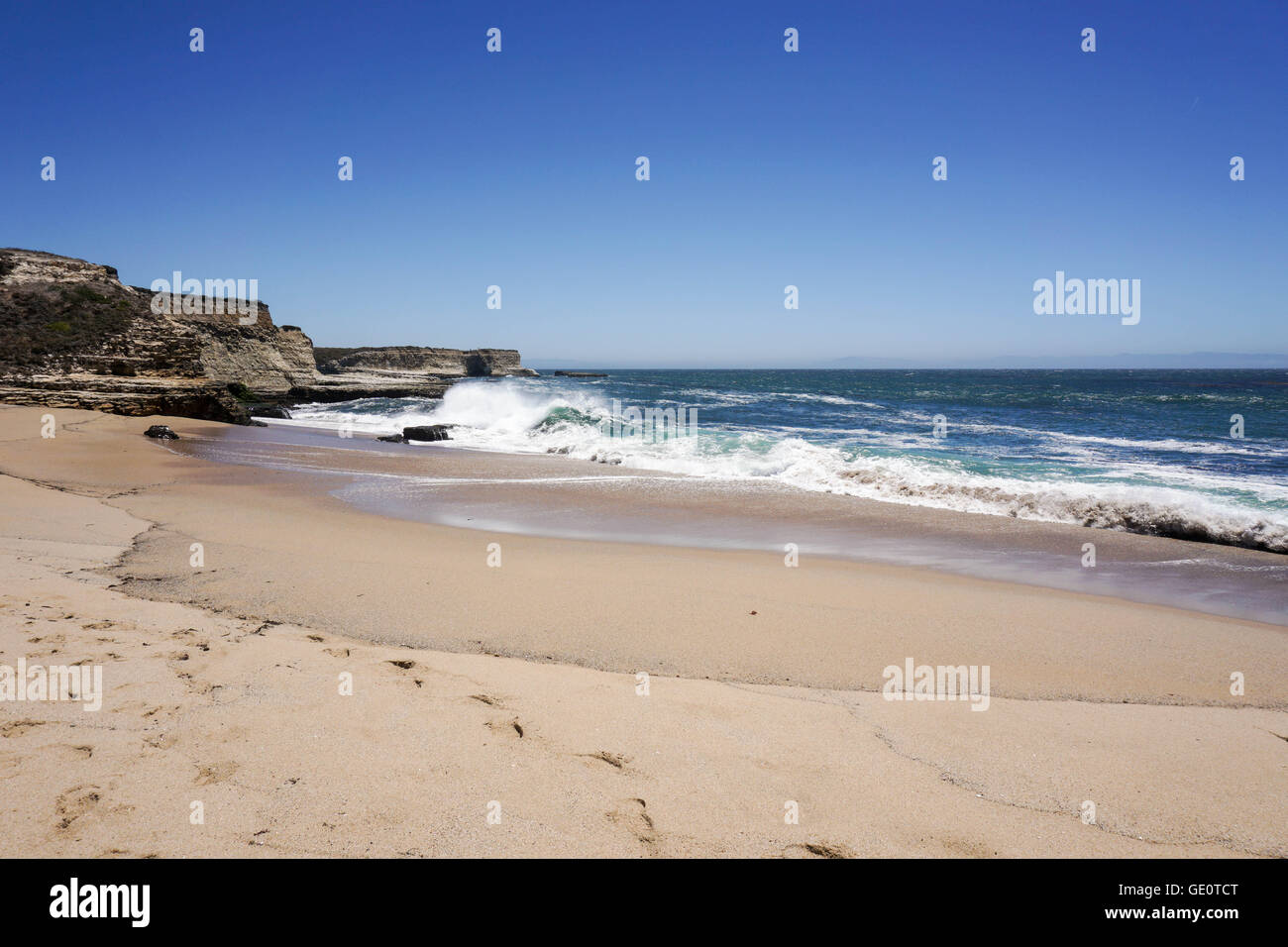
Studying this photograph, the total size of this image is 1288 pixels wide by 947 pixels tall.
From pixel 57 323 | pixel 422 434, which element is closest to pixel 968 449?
pixel 422 434

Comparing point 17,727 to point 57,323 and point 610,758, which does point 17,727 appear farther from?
point 57,323

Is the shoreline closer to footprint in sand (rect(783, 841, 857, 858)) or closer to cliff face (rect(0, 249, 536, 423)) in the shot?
footprint in sand (rect(783, 841, 857, 858))

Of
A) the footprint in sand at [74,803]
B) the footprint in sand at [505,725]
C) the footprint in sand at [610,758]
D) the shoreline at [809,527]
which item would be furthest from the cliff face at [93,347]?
the footprint in sand at [610,758]

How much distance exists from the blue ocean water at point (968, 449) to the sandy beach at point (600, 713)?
4.16 m

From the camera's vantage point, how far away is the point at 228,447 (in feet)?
47.4

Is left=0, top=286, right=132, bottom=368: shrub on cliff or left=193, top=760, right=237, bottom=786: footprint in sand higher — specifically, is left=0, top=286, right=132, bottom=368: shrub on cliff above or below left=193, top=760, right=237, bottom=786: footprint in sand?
above

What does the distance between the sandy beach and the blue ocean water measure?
416cm

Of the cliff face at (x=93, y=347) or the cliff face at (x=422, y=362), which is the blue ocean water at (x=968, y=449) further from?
the cliff face at (x=422, y=362)

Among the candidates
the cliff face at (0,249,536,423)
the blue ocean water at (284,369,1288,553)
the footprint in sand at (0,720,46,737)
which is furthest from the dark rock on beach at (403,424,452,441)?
the footprint in sand at (0,720,46,737)

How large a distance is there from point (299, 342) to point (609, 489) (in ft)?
107

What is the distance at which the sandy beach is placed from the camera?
229 centimetres
